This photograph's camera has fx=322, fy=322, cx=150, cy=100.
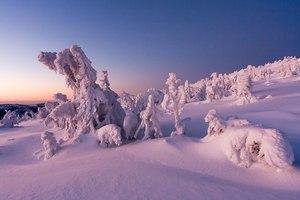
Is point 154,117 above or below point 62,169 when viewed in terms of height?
above

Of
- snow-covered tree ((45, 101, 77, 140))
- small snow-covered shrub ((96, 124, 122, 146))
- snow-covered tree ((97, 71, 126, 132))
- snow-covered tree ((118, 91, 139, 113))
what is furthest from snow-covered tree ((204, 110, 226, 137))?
snow-covered tree ((45, 101, 77, 140))

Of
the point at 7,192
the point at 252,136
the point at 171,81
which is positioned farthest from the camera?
the point at 171,81

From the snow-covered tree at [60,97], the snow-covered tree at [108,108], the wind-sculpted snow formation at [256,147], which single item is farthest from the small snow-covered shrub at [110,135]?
the snow-covered tree at [60,97]

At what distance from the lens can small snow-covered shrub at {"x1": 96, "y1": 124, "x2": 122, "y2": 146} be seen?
59.0 feet

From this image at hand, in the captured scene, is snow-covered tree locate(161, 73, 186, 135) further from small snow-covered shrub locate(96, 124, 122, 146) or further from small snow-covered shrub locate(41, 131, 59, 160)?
small snow-covered shrub locate(41, 131, 59, 160)

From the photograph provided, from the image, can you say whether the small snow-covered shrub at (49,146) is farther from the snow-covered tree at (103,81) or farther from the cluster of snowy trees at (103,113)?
the snow-covered tree at (103,81)

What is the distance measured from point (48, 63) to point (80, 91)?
9.46 feet

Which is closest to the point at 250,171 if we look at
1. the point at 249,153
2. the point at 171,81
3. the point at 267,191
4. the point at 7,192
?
the point at 249,153

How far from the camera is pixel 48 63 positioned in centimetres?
2159

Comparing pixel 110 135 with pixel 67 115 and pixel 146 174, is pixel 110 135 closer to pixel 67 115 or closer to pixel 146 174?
pixel 67 115

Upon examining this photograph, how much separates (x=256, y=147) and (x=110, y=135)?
8.13 m

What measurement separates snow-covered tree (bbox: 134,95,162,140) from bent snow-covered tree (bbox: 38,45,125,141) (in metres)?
3.15

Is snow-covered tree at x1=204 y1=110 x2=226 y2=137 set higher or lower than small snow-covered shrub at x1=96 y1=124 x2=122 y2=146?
higher

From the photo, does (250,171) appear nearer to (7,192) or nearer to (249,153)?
(249,153)
